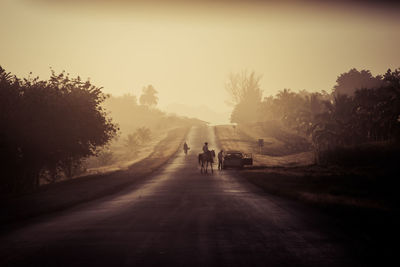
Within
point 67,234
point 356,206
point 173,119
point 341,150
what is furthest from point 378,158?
point 173,119

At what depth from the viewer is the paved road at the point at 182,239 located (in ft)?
23.7

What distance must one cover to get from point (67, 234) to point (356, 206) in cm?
978

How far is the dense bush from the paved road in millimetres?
15048

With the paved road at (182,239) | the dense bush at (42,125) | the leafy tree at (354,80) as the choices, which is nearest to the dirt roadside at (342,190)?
the paved road at (182,239)

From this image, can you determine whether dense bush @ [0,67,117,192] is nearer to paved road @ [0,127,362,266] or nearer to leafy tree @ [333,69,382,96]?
paved road @ [0,127,362,266]

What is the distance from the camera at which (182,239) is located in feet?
29.5

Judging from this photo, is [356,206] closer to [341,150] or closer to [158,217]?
[158,217]

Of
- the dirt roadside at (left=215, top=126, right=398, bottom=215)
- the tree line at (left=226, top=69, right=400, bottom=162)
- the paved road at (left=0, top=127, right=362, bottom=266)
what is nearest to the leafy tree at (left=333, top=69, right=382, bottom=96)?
the tree line at (left=226, top=69, right=400, bottom=162)

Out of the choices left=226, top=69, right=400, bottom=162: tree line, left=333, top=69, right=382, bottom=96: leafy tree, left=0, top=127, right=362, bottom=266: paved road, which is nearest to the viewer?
left=0, top=127, right=362, bottom=266: paved road

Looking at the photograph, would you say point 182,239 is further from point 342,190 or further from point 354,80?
point 354,80

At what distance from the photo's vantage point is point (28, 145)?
28344mm

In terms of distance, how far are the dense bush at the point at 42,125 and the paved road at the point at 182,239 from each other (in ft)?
49.4

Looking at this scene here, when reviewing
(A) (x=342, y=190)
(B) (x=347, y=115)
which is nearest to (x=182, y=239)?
(A) (x=342, y=190)

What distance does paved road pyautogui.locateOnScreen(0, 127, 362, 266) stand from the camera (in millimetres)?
7230
